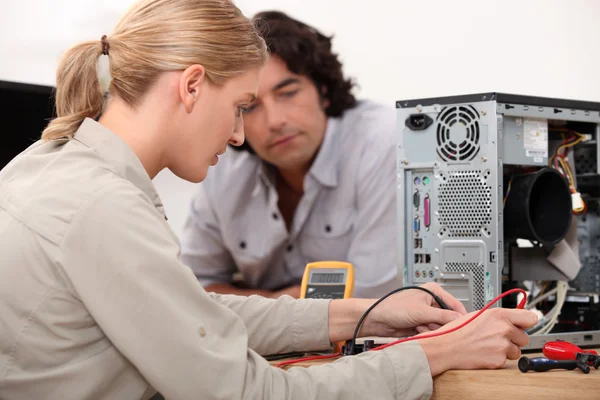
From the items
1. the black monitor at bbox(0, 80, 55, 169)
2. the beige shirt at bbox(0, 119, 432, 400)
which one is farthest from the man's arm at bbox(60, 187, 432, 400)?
the black monitor at bbox(0, 80, 55, 169)

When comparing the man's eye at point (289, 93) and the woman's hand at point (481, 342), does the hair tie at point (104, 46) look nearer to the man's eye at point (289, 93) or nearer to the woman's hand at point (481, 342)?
the woman's hand at point (481, 342)

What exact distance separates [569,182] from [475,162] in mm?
275

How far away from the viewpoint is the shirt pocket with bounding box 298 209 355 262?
8.50 feet

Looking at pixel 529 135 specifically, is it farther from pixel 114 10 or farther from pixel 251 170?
pixel 114 10

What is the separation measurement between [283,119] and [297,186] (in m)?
0.37

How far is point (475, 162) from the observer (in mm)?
1342

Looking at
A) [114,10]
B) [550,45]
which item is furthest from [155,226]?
[114,10]

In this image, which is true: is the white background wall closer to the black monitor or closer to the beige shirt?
the black monitor

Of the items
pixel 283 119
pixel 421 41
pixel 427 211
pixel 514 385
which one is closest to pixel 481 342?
pixel 514 385

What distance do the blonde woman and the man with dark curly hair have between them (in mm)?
1280

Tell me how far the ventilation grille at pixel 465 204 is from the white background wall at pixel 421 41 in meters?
1.77

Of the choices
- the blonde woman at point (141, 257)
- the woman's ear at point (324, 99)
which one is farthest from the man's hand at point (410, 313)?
the woman's ear at point (324, 99)

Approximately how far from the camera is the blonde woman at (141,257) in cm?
88

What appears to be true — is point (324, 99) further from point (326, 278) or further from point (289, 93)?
point (326, 278)
